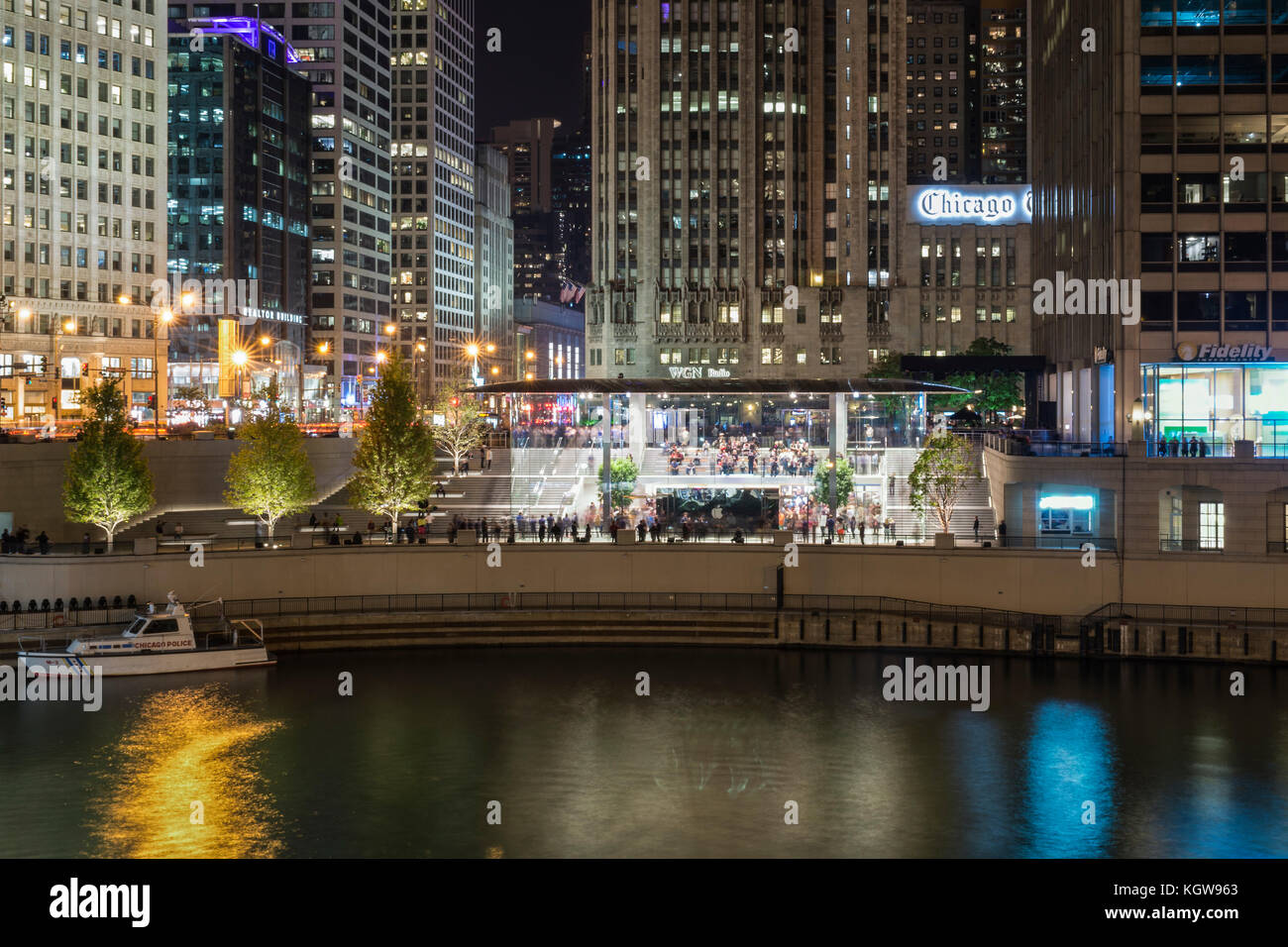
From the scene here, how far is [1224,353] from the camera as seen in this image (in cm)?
6034

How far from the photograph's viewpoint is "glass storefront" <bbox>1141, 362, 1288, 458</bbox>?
60219 mm

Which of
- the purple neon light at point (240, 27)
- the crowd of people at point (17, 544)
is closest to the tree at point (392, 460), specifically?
the crowd of people at point (17, 544)

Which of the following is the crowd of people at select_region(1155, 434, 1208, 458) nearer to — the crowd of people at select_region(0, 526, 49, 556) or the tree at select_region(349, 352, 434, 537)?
the tree at select_region(349, 352, 434, 537)

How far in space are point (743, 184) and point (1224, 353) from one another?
7741cm

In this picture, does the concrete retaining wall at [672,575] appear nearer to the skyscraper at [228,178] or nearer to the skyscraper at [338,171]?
the skyscraper at [228,178]

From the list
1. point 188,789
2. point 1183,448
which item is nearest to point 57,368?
point 188,789

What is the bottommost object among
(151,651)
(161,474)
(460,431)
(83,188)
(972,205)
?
(151,651)

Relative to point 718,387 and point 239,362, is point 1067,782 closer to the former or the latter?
point 718,387

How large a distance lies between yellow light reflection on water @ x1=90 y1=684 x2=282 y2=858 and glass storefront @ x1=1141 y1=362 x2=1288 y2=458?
42267mm

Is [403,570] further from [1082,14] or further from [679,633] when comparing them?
[1082,14]

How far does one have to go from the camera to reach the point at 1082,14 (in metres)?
71.8

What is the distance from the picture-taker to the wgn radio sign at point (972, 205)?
133 metres

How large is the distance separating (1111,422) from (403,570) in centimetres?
3486
